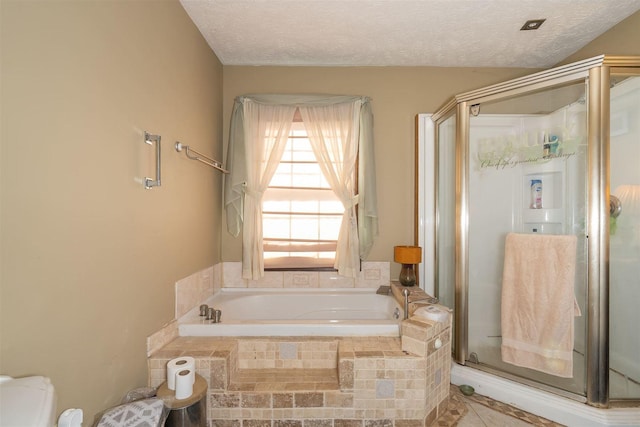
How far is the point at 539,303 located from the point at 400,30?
6.55 ft

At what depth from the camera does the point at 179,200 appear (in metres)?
1.76

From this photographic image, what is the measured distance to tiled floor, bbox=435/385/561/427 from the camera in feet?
5.27

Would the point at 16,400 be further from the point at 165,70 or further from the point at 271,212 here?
the point at 271,212

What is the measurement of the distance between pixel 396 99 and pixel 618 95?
1417mm

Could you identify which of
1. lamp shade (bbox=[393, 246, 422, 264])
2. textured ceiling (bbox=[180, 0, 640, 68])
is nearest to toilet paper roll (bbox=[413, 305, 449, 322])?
lamp shade (bbox=[393, 246, 422, 264])

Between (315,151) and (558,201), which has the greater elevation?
(315,151)

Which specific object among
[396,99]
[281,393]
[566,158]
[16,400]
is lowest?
[281,393]

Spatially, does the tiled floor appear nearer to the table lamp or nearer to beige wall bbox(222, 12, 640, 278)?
the table lamp

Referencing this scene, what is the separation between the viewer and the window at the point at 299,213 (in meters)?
2.54

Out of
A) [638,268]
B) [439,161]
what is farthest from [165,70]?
[638,268]

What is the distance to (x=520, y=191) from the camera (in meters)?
2.11

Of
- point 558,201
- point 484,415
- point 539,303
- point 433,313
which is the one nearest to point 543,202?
point 558,201

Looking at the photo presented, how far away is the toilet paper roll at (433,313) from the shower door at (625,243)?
95 cm

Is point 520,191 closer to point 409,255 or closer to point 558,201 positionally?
point 558,201
